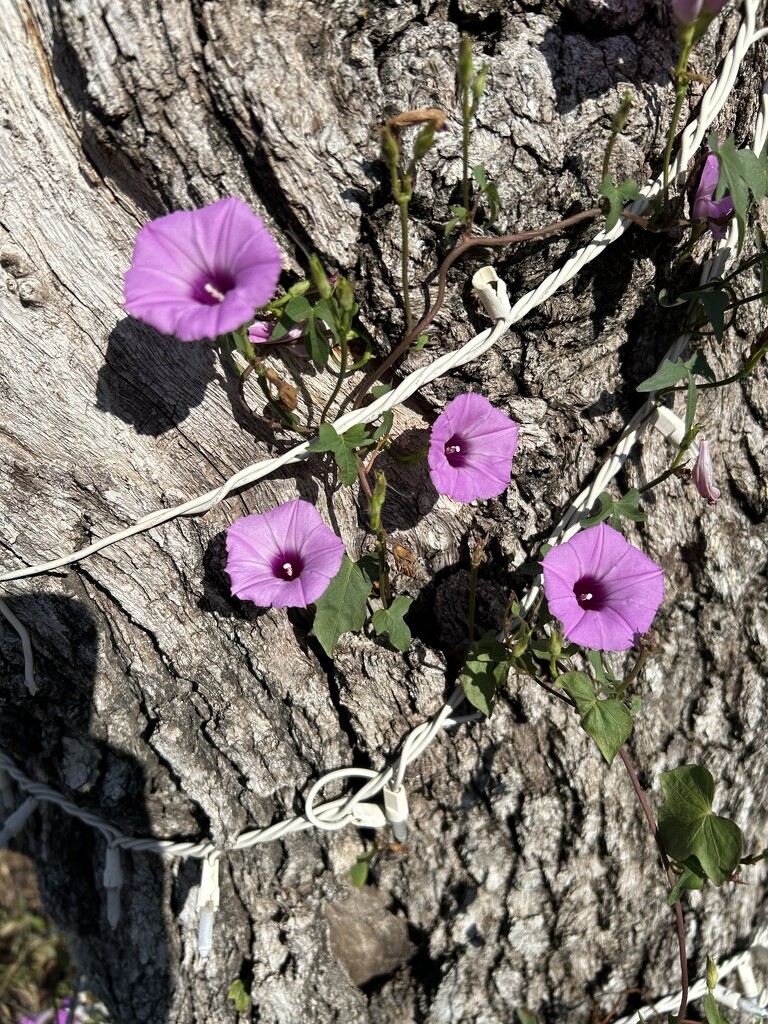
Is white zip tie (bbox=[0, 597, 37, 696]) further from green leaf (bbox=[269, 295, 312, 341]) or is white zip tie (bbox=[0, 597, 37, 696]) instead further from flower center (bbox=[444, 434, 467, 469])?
flower center (bbox=[444, 434, 467, 469])

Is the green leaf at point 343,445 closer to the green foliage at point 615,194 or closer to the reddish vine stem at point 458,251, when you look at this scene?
the reddish vine stem at point 458,251

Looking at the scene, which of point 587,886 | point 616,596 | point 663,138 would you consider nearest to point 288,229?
point 663,138

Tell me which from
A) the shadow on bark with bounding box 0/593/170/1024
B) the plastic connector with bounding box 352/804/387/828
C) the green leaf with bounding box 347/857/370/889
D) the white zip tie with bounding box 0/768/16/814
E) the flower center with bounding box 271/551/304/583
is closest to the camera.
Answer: the flower center with bounding box 271/551/304/583

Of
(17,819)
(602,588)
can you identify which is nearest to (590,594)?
(602,588)

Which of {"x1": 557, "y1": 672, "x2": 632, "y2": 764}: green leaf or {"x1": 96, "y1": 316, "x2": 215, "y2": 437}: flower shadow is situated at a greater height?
{"x1": 96, "y1": 316, "x2": 215, "y2": 437}: flower shadow

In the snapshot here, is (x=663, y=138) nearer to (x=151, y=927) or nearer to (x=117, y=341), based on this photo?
(x=117, y=341)

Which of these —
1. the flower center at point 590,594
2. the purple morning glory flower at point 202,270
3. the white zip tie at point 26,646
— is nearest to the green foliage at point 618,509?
the flower center at point 590,594

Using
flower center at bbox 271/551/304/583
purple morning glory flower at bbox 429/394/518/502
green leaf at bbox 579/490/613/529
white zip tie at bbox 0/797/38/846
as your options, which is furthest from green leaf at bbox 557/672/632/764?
white zip tie at bbox 0/797/38/846
